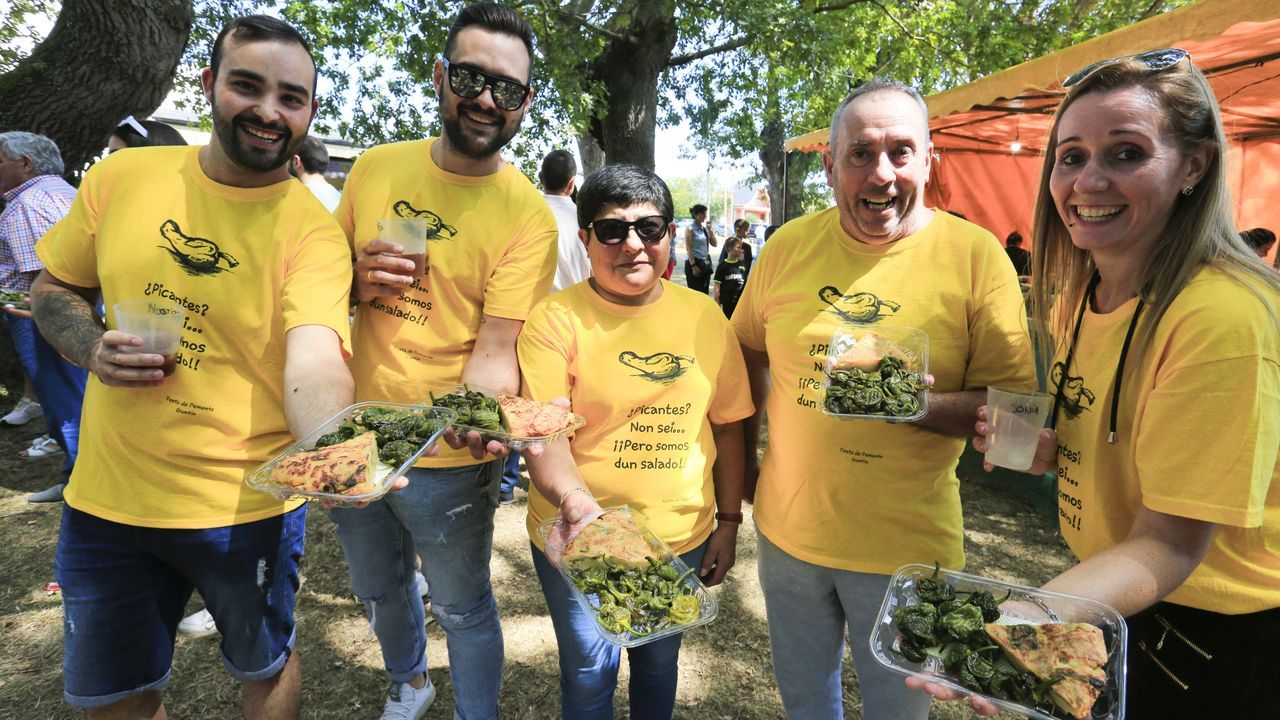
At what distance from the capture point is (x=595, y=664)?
2215 mm

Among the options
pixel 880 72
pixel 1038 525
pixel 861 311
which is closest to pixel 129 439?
pixel 861 311

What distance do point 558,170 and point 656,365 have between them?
12.7 feet

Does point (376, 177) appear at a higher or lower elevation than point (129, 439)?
higher

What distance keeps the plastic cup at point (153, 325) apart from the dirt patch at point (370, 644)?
2.19 meters

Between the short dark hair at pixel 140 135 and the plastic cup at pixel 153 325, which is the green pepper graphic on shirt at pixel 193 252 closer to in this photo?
the plastic cup at pixel 153 325

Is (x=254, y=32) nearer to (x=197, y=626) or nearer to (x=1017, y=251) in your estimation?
(x=197, y=626)

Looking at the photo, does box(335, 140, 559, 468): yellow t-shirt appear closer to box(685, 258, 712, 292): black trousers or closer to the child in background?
the child in background

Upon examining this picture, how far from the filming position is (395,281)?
7.46 feet

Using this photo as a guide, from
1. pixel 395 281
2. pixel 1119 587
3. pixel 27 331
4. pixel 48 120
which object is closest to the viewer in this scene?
pixel 1119 587

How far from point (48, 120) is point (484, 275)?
7.51 m

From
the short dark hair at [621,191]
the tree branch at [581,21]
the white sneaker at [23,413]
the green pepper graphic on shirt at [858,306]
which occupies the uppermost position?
the tree branch at [581,21]

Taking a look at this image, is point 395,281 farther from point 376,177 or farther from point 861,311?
point 861,311

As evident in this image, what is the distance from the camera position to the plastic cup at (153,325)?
191 cm

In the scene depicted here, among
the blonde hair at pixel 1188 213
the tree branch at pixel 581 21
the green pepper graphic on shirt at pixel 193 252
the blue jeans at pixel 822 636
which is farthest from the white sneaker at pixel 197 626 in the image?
the tree branch at pixel 581 21
